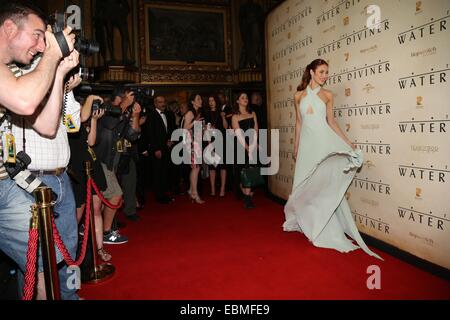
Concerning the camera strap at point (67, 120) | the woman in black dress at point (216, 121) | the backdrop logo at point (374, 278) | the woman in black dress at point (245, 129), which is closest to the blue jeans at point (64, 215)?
the camera strap at point (67, 120)

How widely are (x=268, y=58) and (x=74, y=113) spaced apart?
4321mm

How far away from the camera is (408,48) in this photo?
2.89m

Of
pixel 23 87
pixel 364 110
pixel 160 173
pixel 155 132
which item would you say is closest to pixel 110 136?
pixel 23 87

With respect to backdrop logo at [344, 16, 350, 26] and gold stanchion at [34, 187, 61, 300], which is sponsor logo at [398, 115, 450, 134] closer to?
backdrop logo at [344, 16, 350, 26]

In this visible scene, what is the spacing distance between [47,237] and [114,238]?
7.66ft

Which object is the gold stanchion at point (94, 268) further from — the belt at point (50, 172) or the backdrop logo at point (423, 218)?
the backdrop logo at point (423, 218)

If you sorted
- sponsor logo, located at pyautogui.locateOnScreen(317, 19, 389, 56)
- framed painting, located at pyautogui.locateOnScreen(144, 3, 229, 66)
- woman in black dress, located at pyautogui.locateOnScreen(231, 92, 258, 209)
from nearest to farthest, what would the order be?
sponsor logo, located at pyautogui.locateOnScreen(317, 19, 389, 56) < woman in black dress, located at pyautogui.locateOnScreen(231, 92, 258, 209) < framed painting, located at pyautogui.locateOnScreen(144, 3, 229, 66)

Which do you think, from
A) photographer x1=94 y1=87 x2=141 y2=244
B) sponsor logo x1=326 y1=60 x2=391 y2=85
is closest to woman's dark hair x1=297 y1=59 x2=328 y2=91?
sponsor logo x1=326 y1=60 x2=391 y2=85

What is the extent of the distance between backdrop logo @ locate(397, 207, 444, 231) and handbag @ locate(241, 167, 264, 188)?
7.82ft

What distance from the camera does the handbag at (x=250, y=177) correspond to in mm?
5195

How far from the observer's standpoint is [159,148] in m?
5.78

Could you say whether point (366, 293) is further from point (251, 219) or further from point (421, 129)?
point (251, 219)

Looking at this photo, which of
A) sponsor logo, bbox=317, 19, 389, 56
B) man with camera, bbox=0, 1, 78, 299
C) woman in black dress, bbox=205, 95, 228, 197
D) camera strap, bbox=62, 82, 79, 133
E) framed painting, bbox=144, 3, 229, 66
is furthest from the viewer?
framed painting, bbox=144, 3, 229, 66

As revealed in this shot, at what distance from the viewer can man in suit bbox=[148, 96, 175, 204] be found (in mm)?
5719
